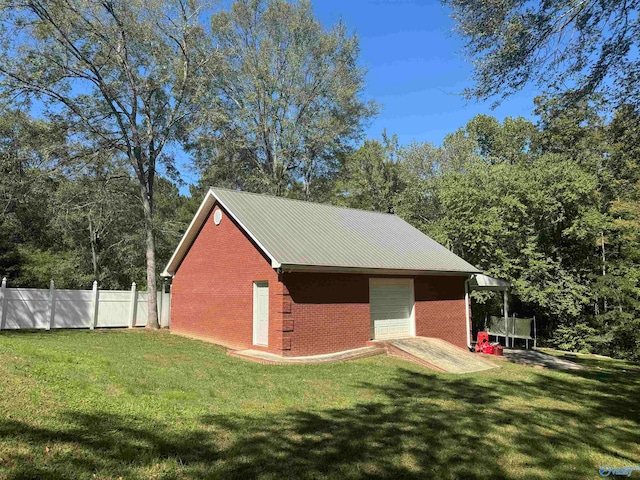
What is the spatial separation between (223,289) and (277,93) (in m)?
17.1

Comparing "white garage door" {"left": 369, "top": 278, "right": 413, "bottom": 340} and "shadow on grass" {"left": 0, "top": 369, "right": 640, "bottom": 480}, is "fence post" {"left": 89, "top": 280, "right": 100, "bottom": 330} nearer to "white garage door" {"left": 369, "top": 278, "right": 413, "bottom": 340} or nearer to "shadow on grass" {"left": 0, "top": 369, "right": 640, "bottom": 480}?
"white garage door" {"left": 369, "top": 278, "right": 413, "bottom": 340}

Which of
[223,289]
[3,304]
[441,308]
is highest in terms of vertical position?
[223,289]

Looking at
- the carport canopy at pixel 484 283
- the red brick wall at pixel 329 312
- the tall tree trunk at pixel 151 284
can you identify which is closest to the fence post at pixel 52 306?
the tall tree trunk at pixel 151 284

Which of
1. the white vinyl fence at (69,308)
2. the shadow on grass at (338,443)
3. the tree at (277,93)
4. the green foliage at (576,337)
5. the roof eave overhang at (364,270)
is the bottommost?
the green foliage at (576,337)

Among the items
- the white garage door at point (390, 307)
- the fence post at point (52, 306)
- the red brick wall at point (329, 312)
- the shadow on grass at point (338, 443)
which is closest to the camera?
the shadow on grass at point (338, 443)

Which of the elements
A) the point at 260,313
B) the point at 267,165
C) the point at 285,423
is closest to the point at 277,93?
the point at 267,165

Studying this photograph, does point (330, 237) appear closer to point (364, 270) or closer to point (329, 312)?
point (364, 270)

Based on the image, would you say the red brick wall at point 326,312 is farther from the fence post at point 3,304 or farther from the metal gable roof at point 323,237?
the fence post at point 3,304

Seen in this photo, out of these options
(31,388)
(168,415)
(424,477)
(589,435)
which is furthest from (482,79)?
(31,388)

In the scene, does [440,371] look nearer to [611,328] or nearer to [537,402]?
[537,402]

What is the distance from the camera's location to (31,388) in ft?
18.5

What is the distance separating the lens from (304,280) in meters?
12.5

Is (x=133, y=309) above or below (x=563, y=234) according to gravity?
below

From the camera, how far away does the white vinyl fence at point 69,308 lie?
16281mm
